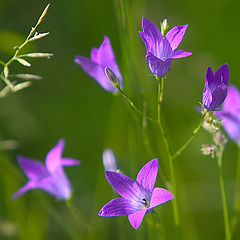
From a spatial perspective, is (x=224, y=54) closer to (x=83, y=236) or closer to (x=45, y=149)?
(x=45, y=149)

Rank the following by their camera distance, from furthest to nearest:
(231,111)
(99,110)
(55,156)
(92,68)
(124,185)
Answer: (99,110)
(231,111)
(55,156)
(92,68)
(124,185)

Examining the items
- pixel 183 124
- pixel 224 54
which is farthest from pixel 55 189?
pixel 224 54

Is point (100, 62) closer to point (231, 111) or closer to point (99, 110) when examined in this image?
point (231, 111)

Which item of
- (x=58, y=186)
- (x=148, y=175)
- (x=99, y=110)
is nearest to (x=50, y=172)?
(x=58, y=186)

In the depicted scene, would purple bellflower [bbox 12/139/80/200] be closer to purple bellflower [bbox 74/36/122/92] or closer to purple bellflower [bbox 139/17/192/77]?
purple bellflower [bbox 74/36/122/92]

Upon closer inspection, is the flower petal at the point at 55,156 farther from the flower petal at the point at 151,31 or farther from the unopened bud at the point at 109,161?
the flower petal at the point at 151,31
